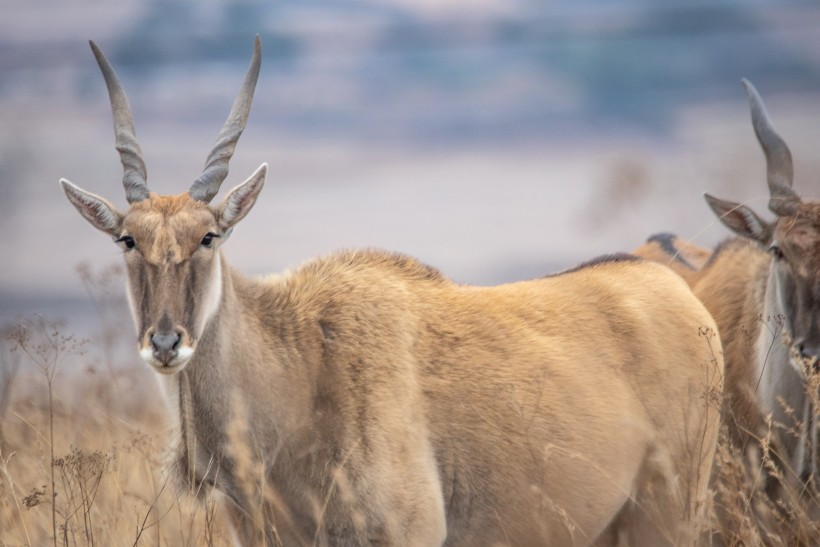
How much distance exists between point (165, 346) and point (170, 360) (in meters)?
0.06

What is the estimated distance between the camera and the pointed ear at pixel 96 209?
5355 millimetres

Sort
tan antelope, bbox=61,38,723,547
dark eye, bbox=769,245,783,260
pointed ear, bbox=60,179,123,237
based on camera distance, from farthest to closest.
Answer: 1. dark eye, bbox=769,245,783,260
2. pointed ear, bbox=60,179,123,237
3. tan antelope, bbox=61,38,723,547

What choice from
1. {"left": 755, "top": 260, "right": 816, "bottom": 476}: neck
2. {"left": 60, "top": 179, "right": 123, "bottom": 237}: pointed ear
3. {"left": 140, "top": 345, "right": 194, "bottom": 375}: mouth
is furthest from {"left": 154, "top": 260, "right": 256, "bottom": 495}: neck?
{"left": 755, "top": 260, "right": 816, "bottom": 476}: neck

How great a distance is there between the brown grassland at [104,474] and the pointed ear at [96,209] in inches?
22.3

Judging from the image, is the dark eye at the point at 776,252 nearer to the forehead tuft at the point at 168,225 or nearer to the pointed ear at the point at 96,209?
the forehead tuft at the point at 168,225

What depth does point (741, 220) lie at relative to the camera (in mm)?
6453

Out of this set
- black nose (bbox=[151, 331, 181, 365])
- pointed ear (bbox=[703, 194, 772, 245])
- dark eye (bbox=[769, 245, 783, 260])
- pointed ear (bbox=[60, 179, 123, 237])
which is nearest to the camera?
black nose (bbox=[151, 331, 181, 365])

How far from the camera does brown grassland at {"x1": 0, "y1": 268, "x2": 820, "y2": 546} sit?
5.18 meters

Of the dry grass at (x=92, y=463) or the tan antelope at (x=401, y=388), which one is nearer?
the tan antelope at (x=401, y=388)

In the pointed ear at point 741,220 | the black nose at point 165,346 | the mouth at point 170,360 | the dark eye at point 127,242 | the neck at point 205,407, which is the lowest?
the neck at point 205,407

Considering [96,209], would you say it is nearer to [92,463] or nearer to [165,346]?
[165,346]

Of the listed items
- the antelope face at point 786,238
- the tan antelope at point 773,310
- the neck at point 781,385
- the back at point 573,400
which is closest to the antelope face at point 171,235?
the back at point 573,400

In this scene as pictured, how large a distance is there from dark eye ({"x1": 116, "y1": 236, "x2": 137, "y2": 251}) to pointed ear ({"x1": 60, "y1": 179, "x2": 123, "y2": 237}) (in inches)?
4.1

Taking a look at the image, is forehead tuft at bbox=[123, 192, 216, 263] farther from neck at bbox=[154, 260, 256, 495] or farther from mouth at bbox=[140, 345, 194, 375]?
mouth at bbox=[140, 345, 194, 375]
